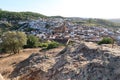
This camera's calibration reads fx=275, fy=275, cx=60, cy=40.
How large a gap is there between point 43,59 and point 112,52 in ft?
26.7

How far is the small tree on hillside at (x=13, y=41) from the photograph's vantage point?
134 feet

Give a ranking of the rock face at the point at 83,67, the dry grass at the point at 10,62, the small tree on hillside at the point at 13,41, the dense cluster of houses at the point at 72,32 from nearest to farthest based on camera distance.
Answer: the rock face at the point at 83,67 < the dry grass at the point at 10,62 < the small tree on hillside at the point at 13,41 < the dense cluster of houses at the point at 72,32

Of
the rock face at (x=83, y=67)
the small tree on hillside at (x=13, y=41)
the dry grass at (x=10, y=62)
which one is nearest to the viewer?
the rock face at (x=83, y=67)

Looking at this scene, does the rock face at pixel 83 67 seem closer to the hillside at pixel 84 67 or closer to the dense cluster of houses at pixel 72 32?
the hillside at pixel 84 67

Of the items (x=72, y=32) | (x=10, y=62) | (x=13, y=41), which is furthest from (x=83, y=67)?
(x=72, y=32)

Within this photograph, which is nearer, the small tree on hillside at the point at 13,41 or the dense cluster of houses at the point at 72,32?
the small tree on hillside at the point at 13,41

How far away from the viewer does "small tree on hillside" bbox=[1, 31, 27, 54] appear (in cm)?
4091

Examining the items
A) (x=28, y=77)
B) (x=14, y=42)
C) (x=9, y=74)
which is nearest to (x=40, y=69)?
(x=28, y=77)

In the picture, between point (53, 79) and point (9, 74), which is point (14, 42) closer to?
point (9, 74)

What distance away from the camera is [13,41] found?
4084 cm

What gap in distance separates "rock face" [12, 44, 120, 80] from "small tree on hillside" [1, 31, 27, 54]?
20.0m

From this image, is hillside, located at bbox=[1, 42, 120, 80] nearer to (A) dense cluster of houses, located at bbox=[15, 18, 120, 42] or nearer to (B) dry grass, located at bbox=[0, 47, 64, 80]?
(B) dry grass, located at bbox=[0, 47, 64, 80]

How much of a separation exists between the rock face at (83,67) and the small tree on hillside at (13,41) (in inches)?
789

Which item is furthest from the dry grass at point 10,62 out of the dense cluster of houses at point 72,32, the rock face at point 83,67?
the dense cluster of houses at point 72,32
